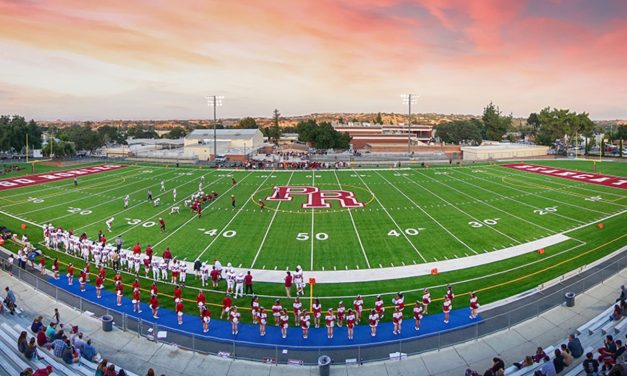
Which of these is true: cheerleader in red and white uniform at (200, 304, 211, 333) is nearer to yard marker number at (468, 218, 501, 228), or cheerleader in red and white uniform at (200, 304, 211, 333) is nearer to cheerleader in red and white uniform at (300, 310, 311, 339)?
cheerleader in red and white uniform at (300, 310, 311, 339)

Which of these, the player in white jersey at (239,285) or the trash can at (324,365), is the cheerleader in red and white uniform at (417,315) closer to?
the trash can at (324,365)

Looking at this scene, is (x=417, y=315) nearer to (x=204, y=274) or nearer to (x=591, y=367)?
(x=591, y=367)

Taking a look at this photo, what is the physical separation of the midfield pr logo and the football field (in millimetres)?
173

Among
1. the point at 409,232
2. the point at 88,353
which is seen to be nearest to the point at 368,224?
the point at 409,232

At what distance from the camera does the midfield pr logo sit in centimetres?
3556

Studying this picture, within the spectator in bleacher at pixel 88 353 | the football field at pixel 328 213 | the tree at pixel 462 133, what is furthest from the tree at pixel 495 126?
the spectator in bleacher at pixel 88 353

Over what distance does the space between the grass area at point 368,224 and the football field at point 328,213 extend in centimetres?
10

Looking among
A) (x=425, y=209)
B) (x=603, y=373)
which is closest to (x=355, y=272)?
(x=603, y=373)

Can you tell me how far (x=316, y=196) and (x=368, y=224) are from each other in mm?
10318

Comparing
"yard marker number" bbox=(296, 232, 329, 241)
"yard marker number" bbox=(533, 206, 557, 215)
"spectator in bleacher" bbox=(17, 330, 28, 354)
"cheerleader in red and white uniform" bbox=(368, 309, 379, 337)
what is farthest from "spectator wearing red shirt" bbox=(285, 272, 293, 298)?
"yard marker number" bbox=(533, 206, 557, 215)

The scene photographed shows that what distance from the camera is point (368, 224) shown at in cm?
2988

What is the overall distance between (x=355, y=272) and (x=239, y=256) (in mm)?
6486

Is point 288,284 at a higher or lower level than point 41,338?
lower

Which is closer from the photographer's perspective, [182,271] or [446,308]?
[446,308]
